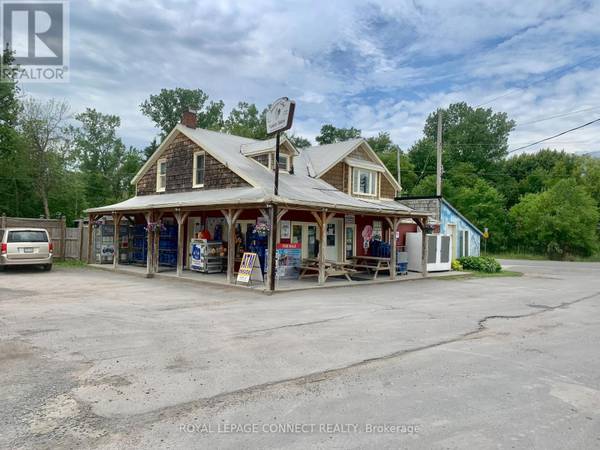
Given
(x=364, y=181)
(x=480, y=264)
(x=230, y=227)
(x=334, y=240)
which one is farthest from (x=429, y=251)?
(x=230, y=227)

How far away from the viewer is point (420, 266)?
1986 cm

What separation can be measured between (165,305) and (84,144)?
1915 inches

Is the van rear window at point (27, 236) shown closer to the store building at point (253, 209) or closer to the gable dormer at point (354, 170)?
the store building at point (253, 209)

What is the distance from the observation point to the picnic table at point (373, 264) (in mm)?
16688

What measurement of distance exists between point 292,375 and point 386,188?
19113mm

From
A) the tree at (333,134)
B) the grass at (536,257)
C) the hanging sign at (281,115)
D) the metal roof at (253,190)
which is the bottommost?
the grass at (536,257)

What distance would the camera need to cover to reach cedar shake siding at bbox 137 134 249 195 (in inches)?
678

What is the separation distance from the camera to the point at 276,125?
13734 mm

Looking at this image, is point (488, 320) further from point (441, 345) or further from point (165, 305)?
point (165, 305)

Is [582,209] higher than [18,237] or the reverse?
higher

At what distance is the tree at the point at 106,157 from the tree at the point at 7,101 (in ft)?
69.8

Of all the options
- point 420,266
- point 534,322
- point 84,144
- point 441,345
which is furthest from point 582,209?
point 84,144

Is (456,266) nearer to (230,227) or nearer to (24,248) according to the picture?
(230,227)

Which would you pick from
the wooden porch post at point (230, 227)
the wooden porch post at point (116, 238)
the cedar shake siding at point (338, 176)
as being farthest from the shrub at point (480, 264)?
the wooden porch post at point (116, 238)
